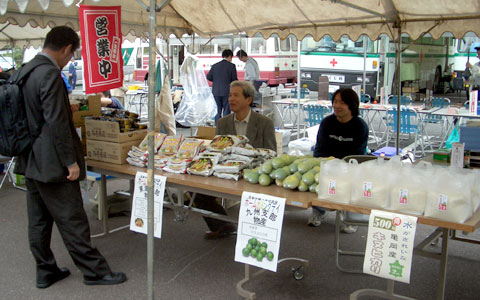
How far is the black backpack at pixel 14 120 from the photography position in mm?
3359

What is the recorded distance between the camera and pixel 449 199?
97.0 inches

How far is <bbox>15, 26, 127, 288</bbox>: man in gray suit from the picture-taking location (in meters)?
3.36

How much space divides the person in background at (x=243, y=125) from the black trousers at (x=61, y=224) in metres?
1.23

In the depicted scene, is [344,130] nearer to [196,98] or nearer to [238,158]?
[238,158]

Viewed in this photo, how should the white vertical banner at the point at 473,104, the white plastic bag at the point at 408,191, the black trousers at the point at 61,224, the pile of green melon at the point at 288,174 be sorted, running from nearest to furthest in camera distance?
1. the white plastic bag at the point at 408,191
2. the pile of green melon at the point at 288,174
3. the black trousers at the point at 61,224
4. the white vertical banner at the point at 473,104

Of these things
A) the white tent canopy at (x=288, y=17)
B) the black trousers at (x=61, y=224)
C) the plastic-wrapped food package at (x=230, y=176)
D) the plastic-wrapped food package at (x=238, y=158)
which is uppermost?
the white tent canopy at (x=288, y=17)

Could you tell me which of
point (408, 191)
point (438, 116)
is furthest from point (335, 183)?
point (438, 116)

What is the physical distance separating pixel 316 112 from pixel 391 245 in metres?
6.96

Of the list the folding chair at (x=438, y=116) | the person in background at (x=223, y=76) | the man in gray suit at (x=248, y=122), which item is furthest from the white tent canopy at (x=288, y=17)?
the person in background at (x=223, y=76)

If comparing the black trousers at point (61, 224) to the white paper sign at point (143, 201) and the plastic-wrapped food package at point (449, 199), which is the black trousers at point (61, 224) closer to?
the white paper sign at point (143, 201)

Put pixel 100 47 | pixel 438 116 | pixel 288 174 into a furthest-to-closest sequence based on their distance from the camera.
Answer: pixel 438 116, pixel 100 47, pixel 288 174

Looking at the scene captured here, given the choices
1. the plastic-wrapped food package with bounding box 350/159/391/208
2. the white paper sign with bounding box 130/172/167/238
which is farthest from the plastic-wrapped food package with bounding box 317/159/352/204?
the white paper sign with bounding box 130/172/167/238

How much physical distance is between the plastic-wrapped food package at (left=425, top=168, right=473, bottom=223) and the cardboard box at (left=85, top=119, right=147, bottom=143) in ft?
8.68

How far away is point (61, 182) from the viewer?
11.5ft
